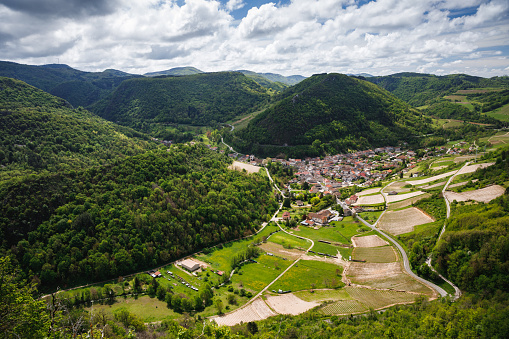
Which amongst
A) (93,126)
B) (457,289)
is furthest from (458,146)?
(93,126)

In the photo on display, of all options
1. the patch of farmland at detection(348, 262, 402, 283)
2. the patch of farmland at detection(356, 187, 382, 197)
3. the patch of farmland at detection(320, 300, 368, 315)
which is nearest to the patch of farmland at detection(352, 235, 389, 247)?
the patch of farmland at detection(348, 262, 402, 283)

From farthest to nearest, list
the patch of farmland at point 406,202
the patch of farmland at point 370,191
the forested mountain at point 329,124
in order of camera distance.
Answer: the forested mountain at point 329,124, the patch of farmland at point 370,191, the patch of farmland at point 406,202

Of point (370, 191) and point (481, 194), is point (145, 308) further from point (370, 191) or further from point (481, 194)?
point (370, 191)

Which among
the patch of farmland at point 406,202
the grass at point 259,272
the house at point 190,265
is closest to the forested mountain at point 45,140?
the house at point 190,265

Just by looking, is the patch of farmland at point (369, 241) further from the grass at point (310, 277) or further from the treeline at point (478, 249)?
the treeline at point (478, 249)

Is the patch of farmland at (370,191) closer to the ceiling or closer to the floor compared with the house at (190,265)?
closer to the ceiling

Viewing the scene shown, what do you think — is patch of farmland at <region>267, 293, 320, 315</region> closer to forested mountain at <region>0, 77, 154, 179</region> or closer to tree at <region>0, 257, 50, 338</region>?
tree at <region>0, 257, 50, 338</region>

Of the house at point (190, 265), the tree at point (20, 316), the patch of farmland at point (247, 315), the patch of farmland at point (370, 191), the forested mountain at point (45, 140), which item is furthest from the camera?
the patch of farmland at point (370, 191)

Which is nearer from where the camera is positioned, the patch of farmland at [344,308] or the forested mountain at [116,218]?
the patch of farmland at [344,308]

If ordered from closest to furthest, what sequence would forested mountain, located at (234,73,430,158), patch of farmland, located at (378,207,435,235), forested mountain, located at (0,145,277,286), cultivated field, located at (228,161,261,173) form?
forested mountain, located at (0,145,277,286)
patch of farmland, located at (378,207,435,235)
cultivated field, located at (228,161,261,173)
forested mountain, located at (234,73,430,158)
